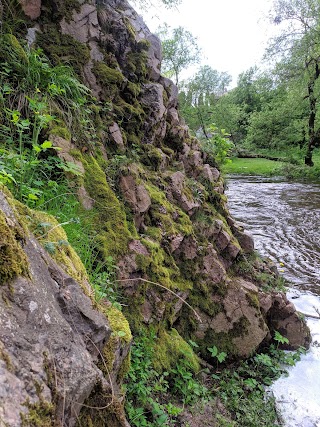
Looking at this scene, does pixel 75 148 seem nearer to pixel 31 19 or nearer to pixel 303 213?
pixel 31 19

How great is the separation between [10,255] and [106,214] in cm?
207

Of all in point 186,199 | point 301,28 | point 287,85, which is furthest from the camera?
point 287,85

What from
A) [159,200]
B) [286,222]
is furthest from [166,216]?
[286,222]

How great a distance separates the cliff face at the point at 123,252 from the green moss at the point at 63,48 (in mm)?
17

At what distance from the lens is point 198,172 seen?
230 inches

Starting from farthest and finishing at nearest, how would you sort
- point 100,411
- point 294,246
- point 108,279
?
point 294,246, point 108,279, point 100,411

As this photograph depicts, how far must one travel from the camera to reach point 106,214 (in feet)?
11.1

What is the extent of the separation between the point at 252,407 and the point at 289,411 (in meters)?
0.60

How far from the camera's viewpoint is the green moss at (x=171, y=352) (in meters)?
3.05

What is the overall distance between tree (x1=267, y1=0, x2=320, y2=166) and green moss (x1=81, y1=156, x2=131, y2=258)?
2027 centimetres

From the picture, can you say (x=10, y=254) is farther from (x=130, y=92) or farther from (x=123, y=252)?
(x=130, y=92)

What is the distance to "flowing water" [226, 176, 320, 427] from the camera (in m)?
3.72

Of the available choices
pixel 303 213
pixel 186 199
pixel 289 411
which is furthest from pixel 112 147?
pixel 303 213

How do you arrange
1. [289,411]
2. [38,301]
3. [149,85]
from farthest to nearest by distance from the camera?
[149,85]
[289,411]
[38,301]
